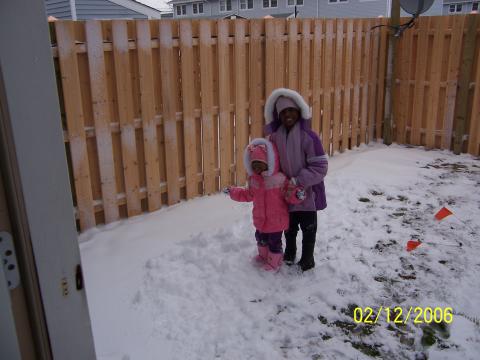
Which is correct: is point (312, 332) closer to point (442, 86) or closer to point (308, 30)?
point (308, 30)

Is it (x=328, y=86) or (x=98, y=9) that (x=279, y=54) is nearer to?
(x=328, y=86)

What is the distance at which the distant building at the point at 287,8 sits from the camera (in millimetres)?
28656

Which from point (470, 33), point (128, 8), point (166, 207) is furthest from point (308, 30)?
point (128, 8)

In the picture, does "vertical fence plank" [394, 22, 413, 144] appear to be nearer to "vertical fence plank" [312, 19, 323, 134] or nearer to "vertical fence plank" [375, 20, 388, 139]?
"vertical fence plank" [375, 20, 388, 139]

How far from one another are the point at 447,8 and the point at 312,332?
44661 mm

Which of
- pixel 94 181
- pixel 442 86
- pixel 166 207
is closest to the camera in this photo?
pixel 94 181

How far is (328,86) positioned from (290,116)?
3.53 metres

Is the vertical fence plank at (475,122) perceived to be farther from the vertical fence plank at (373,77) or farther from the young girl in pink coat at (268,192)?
the young girl in pink coat at (268,192)

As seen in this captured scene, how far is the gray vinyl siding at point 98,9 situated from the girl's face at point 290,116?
13.4 meters

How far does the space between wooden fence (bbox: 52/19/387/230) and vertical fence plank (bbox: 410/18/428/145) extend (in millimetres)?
1569

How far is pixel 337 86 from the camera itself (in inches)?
287

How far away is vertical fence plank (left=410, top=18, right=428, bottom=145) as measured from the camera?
299 inches

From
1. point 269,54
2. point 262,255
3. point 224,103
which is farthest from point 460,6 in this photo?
point 262,255

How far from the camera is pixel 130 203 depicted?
5062 mm
